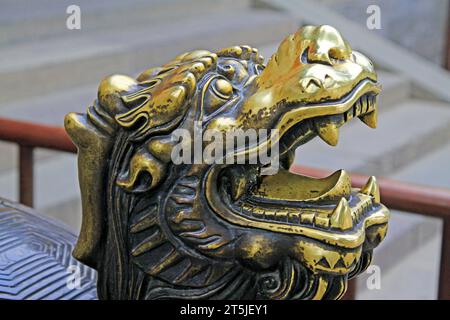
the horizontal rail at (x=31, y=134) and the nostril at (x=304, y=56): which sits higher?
the nostril at (x=304, y=56)

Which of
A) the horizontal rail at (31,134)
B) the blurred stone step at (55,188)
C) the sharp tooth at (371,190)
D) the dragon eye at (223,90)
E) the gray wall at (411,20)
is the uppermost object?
the dragon eye at (223,90)

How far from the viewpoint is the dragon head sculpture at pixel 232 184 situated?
644 mm

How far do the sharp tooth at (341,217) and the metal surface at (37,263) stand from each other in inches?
10.4

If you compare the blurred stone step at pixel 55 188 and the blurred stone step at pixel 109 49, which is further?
the blurred stone step at pixel 109 49

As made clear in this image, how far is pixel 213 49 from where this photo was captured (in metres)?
Result: 3.58

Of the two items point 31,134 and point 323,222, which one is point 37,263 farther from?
point 31,134

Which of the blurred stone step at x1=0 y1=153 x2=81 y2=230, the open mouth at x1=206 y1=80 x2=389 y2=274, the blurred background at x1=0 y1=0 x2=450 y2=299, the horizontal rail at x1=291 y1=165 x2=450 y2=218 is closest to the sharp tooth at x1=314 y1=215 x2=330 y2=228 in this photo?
the open mouth at x1=206 y1=80 x2=389 y2=274

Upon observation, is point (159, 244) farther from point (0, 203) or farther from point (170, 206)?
point (0, 203)

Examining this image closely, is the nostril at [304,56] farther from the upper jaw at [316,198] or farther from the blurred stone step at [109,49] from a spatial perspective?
the blurred stone step at [109,49]

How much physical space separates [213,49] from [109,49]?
0.64 metres

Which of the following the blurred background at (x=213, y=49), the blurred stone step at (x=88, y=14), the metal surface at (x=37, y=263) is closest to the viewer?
the metal surface at (x=37, y=263)

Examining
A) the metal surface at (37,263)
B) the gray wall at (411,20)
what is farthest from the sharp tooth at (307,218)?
the gray wall at (411,20)

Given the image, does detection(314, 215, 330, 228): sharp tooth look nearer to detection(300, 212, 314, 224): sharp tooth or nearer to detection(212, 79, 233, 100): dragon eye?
detection(300, 212, 314, 224): sharp tooth

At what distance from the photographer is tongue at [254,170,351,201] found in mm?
668
